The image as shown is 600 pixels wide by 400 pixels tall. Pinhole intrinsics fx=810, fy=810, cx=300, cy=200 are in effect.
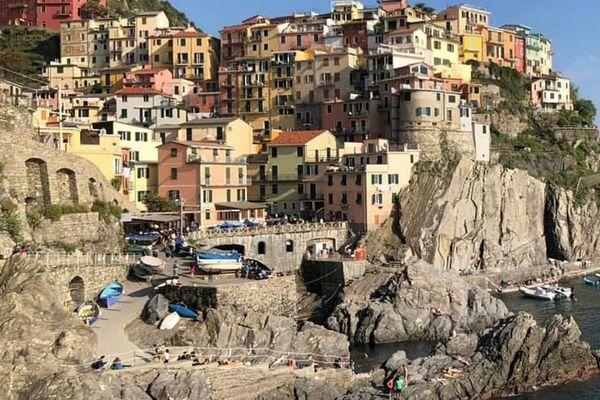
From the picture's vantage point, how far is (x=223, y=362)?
35.8 metres

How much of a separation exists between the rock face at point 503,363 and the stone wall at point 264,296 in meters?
9.88

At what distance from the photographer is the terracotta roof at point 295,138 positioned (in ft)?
244

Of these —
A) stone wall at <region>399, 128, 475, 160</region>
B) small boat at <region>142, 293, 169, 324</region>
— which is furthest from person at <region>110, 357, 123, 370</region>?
stone wall at <region>399, 128, 475, 160</region>

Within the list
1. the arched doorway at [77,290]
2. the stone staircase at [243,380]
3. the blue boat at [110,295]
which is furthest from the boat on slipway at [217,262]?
the stone staircase at [243,380]

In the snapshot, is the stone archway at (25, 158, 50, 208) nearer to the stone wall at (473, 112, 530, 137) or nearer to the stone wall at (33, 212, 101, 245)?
the stone wall at (33, 212, 101, 245)

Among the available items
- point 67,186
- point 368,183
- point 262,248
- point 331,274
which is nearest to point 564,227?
point 368,183

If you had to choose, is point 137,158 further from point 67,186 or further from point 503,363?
point 503,363

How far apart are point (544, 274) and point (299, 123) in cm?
2968

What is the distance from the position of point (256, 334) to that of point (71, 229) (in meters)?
14.2

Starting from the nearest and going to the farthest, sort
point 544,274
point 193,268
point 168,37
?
point 193,268
point 544,274
point 168,37

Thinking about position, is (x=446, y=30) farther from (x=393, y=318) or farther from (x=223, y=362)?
(x=223, y=362)

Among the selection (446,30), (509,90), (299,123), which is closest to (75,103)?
(299,123)

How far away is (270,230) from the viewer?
62.4 m

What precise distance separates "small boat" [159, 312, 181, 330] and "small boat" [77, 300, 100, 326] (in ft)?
10.7
